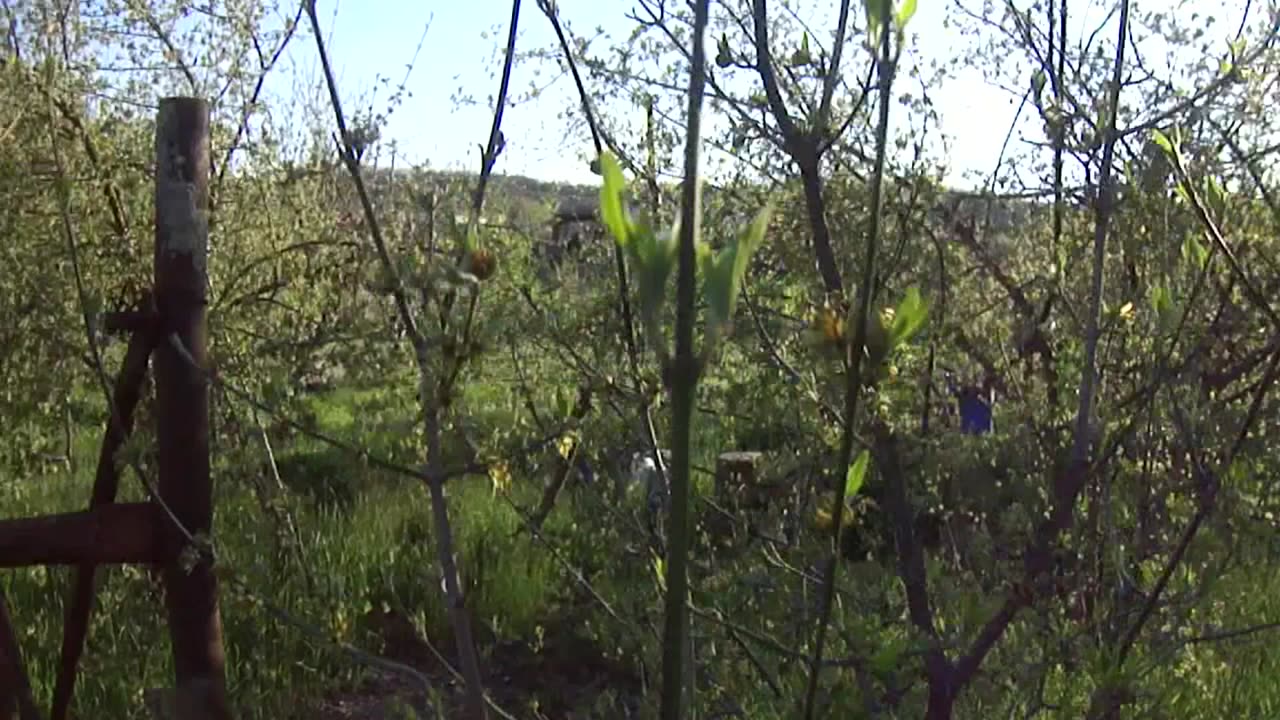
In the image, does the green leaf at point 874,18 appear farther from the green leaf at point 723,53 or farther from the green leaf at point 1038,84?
the green leaf at point 1038,84

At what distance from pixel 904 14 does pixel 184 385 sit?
3.93ft

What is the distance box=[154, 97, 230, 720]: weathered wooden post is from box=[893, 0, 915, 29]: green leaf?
1153mm

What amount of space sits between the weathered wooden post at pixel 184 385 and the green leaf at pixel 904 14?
1.15 m

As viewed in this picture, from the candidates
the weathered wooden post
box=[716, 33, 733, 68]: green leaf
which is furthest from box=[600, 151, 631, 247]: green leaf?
the weathered wooden post

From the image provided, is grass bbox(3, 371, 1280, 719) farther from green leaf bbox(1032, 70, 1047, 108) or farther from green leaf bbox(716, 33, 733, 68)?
green leaf bbox(1032, 70, 1047, 108)

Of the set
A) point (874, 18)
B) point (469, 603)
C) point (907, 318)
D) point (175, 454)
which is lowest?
point (469, 603)

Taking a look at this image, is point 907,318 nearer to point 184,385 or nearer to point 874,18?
point 874,18

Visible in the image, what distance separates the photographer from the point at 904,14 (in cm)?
89

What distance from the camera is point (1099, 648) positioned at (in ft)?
6.27

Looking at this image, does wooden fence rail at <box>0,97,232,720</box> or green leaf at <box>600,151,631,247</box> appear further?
wooden fence rail at <box>0,97,232,720</box>

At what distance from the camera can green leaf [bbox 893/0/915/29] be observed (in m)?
0.89

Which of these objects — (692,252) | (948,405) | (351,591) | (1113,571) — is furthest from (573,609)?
(692,252)

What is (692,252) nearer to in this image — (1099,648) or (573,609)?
(1099,648)

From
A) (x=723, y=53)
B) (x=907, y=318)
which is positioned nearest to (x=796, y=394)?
(x=723, y=53)
